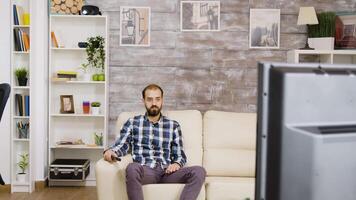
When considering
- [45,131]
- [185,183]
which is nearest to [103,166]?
[185,183]

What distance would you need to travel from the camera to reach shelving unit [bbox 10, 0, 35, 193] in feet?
15.0

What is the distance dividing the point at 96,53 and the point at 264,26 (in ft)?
5.94

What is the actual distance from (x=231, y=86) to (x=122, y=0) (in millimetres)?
1487

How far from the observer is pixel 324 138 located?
0.69m

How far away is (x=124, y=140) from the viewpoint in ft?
11.5

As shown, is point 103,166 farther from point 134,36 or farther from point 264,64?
point 264,64

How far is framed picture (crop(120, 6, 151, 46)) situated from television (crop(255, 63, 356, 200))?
4.23 m

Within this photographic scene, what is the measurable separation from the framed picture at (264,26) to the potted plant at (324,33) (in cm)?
39

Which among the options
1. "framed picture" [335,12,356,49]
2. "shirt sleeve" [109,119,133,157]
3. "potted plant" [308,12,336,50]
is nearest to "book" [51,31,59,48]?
"shirt sleeve" [109,119,133,157]

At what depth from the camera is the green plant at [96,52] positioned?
4.75 m

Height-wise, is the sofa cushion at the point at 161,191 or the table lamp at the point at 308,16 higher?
the table lamp at the point at 308,16

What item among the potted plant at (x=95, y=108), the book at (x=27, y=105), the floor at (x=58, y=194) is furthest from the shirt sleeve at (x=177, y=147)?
the book at (x=27, y=105)

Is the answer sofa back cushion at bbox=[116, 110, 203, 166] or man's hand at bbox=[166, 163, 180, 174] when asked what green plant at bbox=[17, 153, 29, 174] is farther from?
man's hand at bbox=[166, 163, 180, 174]

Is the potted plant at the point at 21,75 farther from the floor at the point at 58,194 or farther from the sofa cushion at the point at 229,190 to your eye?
the sofa cushion at the point at 229,190
